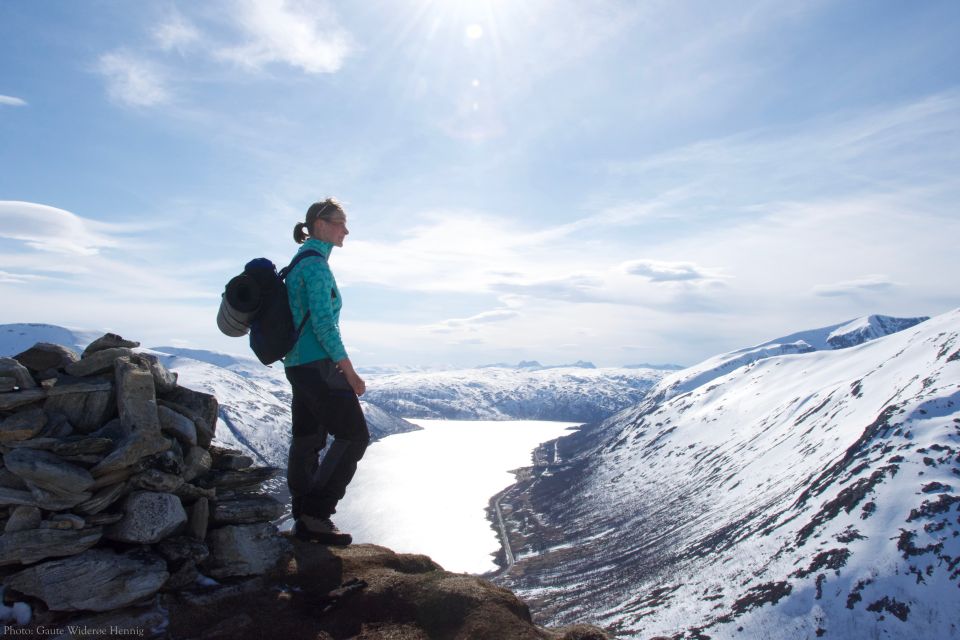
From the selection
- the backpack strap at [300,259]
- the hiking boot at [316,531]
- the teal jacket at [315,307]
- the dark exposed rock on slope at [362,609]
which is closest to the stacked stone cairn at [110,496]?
the hiking boot at [316,531]

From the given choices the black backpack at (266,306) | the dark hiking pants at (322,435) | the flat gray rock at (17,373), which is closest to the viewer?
the flat gray rock at (17,373)

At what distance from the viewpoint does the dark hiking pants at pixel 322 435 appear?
10281 mm

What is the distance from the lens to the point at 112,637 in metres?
7.88

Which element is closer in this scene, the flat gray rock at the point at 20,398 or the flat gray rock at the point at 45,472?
the flat gray rock at the point at 45,472

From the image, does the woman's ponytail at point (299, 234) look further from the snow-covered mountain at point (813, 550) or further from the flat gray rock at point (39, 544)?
the snow-covered mountain at point (813, 550)

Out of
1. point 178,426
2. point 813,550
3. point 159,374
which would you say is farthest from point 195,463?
point 813,550

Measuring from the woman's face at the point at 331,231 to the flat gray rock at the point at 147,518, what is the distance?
5.41 m

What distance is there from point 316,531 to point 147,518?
10.7ft

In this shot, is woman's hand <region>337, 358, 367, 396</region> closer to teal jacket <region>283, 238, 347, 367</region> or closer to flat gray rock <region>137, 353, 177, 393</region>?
teal jacket <region>283, 238, 347, 367</region>

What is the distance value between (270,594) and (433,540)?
183 meters

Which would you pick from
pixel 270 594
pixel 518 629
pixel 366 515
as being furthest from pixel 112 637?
pixel 366 515

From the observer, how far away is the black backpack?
9898mm

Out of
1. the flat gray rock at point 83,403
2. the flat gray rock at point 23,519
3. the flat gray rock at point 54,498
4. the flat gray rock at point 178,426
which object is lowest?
the flat gray rock at point 23,519

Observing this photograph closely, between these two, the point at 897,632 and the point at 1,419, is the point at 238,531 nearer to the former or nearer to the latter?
the point at 1,419
